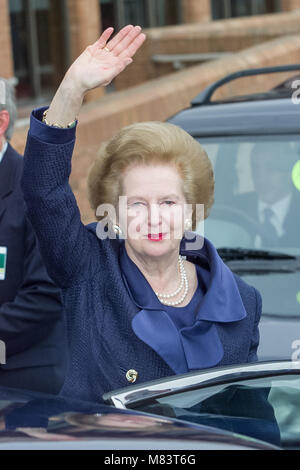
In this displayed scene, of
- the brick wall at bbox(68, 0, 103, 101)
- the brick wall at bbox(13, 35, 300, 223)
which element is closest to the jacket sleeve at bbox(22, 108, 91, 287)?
the brick wall at bbox(13, 35, 300, 223)

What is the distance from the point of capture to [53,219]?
2857mm

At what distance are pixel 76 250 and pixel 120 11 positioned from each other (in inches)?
764

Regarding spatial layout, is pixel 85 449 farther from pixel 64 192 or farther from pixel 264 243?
pixel 264 243

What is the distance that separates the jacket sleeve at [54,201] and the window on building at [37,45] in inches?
665

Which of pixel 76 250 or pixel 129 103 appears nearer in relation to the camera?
pixel 76 250

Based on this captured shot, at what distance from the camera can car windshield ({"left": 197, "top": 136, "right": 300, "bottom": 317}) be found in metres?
4.40

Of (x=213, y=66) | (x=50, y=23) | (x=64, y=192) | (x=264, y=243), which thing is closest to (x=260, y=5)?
(x=50, y=23)

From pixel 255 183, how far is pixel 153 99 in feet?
15.4

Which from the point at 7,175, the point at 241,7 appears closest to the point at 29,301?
the point at 7,175

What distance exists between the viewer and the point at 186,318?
10.1 feet

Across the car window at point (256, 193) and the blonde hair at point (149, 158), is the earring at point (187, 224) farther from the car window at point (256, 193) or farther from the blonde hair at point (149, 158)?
the car window at point (256, 193)

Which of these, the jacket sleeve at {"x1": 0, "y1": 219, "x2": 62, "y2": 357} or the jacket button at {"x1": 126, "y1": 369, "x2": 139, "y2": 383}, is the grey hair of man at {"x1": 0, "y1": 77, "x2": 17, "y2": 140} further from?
the jacket button at {"x1": 126, "y1": 369, "x2": 139, "y2": 383}

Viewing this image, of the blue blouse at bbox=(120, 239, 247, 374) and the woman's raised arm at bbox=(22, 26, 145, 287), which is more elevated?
the woman's raised arm at bbox=(22, 26, 145, 287)

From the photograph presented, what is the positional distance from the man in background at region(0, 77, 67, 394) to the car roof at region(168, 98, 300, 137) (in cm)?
103
